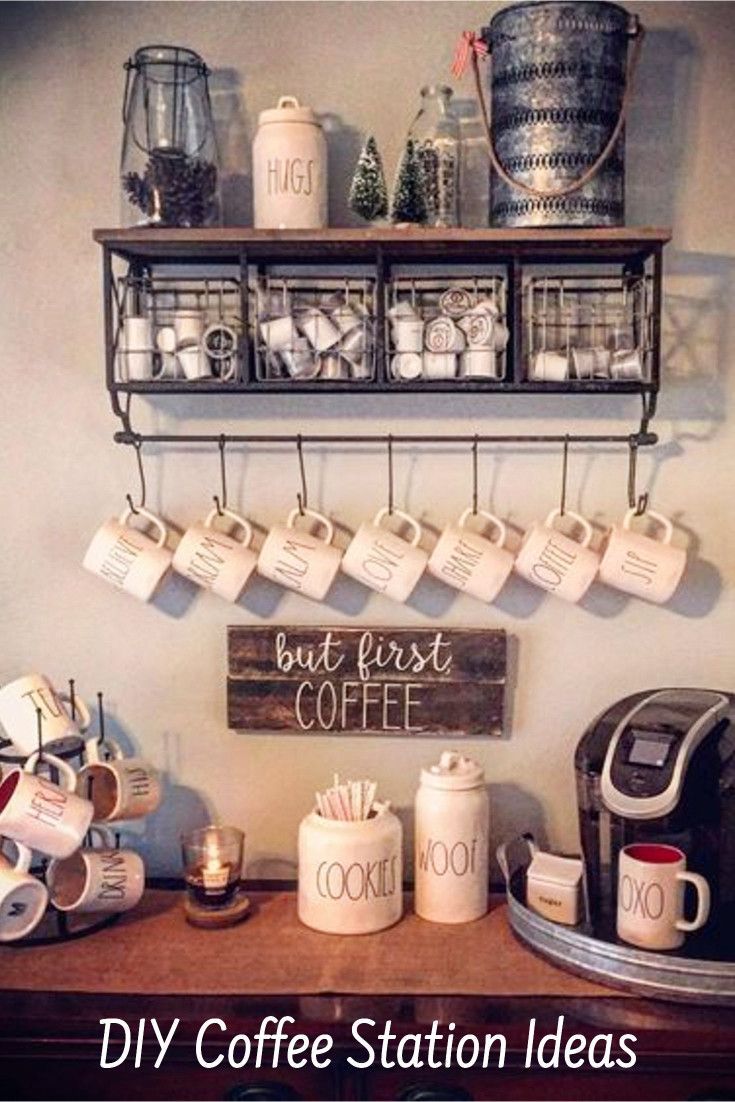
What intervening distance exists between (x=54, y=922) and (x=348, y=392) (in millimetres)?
819

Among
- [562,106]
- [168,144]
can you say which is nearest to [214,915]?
[168,144]

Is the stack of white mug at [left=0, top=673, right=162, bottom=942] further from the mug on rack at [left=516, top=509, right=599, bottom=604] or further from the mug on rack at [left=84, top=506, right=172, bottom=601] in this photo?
the mug on rack at [left=516, top=509, right=599, bottom=604]

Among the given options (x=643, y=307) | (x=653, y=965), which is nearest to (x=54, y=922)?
(x=653, y=965)

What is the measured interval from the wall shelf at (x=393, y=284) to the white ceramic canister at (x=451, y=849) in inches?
21.3

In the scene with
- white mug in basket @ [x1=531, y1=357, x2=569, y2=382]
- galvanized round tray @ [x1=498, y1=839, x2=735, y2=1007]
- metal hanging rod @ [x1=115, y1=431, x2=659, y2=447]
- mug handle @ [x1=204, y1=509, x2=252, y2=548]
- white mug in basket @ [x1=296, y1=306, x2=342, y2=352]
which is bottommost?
galvanized round tray @ [x1=498, y1=839, x2=735, y2=1007]

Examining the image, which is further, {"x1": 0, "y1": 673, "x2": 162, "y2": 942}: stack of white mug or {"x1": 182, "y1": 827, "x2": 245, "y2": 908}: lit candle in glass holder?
{"x1": 182, "y1": 827, "x2": 245, "y2": 908}: lit candle in glass holder

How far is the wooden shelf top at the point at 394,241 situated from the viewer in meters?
1.53

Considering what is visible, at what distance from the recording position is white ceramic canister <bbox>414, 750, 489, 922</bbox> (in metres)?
1.64

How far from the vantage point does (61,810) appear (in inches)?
60.7

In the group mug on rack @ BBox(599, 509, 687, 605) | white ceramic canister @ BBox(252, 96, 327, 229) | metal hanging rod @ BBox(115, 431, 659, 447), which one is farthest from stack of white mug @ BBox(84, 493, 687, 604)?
white ceramic canister @ BBox(252, 96, 327, 229)

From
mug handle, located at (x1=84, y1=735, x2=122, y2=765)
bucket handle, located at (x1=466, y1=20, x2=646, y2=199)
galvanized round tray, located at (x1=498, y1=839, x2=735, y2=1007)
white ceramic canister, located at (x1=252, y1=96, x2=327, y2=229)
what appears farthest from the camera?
mug handle, located at (x1=84, y1=735, x2=122, y2=765)

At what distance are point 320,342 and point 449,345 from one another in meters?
0.17

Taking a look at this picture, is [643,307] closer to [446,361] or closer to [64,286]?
[446,361]

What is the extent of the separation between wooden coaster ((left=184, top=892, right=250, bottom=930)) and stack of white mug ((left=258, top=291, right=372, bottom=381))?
73cm
